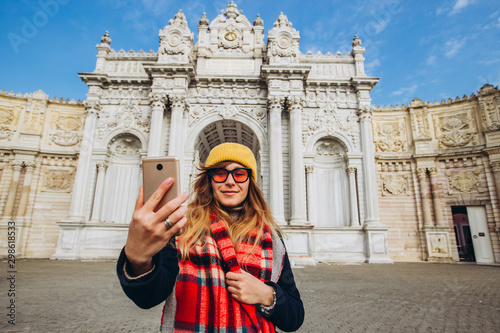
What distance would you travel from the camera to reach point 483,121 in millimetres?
15977

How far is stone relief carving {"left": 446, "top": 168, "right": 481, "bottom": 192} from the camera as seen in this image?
15891mm

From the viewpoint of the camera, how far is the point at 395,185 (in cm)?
1686

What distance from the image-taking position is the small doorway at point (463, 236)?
17.0 metres

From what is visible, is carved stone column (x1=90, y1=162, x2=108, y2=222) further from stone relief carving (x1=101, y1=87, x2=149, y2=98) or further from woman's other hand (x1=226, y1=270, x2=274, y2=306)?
woman's other hand (x1=226, y1=270, x2=274, y2=306)

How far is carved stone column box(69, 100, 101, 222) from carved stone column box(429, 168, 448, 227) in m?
19.2

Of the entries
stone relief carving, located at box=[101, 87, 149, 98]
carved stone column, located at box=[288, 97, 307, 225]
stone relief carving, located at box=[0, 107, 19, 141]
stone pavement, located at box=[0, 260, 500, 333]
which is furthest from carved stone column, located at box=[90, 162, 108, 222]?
carved stone column, located at box=[288, 97, 307, 225]

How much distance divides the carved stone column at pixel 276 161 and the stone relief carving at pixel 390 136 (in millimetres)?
7363

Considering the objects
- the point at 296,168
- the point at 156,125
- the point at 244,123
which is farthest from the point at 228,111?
the point at 296,168

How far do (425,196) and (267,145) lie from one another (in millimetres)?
9968

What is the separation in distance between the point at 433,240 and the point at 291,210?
8.90 m

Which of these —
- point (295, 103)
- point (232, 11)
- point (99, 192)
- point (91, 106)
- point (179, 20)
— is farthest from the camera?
point (232, 11)

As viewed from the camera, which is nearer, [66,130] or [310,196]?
[310,196]

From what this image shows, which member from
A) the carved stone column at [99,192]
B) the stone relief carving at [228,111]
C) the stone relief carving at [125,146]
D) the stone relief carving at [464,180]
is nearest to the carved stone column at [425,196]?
the stone relief carving at [464,180]

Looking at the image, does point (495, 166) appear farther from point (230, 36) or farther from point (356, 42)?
point (230, 36)
